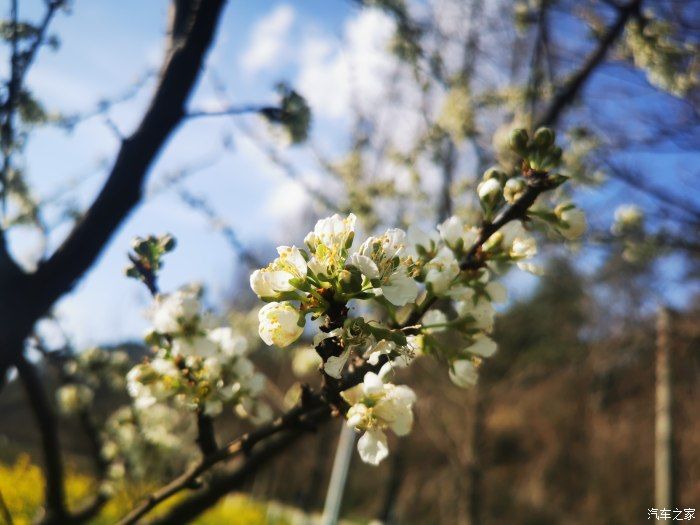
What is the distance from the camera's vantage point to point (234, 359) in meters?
1.34

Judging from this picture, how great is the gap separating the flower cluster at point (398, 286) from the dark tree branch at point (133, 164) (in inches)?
37.7

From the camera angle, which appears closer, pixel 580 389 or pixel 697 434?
pixel 697 434

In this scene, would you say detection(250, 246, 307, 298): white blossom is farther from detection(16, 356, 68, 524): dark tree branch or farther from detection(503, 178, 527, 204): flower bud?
detection(16, 356, 68, 524): dark tree branch

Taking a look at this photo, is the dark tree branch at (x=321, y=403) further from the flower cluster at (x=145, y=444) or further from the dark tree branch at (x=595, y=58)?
the dark tree branch at (x=595, y=58)

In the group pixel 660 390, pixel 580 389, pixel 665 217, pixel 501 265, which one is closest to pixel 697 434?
pixel 580 389

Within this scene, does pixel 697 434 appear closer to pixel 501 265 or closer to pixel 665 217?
pixel 665 217

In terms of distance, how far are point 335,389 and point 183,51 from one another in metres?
1.39

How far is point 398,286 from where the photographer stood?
93 centimetres

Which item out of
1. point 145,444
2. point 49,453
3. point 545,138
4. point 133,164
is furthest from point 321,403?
point 145,444

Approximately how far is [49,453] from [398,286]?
287 cm

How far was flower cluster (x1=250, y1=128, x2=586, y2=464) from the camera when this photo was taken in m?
0.89

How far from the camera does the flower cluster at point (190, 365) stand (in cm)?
120

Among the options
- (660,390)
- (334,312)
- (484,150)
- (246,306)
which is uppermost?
(334,312)

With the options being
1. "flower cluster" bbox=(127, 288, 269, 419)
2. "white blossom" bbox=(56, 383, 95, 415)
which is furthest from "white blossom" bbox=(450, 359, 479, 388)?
"white blossom" bbox=(56, 383, 95, 415)
